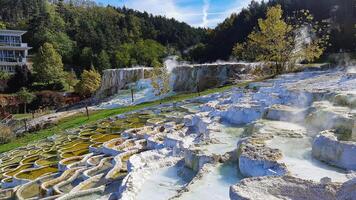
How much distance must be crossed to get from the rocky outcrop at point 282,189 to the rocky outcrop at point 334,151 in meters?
2.98

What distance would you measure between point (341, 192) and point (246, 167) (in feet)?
11.2

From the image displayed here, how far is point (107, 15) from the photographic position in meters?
92.7

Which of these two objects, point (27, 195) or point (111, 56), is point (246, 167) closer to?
point (27, 195)

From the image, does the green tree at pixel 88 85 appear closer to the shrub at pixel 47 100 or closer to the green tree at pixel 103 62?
the shrub at pixel 47 100

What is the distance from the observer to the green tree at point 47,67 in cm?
5819

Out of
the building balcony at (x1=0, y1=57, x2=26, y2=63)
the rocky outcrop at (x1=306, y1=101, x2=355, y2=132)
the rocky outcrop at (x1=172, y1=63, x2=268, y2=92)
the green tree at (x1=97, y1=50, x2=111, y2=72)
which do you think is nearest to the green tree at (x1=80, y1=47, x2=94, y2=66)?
the green tree at (x1=97, y1=50, x2=111, y2=72)

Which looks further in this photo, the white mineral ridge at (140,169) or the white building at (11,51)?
the white building at (11,51)

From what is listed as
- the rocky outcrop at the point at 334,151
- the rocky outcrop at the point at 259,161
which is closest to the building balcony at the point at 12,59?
the rocky outcrop at the point at 259,161

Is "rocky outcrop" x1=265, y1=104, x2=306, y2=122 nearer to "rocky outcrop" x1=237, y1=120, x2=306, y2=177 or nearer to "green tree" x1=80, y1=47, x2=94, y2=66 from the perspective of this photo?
"rocky outcrop" x1=237, y1=120, x2=306, y2=177

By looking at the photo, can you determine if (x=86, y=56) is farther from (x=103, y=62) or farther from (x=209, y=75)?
(x=209, y=75)

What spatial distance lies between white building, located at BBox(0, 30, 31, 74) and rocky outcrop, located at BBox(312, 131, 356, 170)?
6166 centimetres

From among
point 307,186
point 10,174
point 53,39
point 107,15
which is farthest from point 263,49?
point 107,15

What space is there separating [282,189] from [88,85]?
49020mm

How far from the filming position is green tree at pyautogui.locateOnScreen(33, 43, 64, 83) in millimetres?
58188
